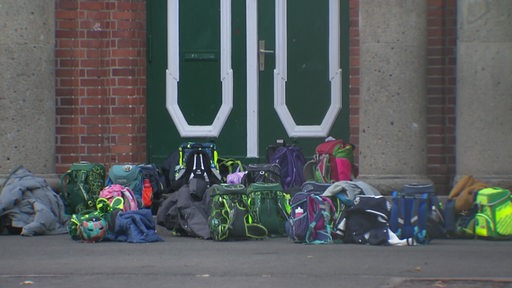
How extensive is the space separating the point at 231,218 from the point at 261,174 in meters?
1.08

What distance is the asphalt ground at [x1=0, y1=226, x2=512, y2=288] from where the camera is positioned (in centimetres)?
953

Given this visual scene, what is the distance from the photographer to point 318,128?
1427cm

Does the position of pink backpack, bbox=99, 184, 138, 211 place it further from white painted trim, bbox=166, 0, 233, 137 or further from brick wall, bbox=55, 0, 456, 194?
white painted trim, bbox=166, 0, 233, 137

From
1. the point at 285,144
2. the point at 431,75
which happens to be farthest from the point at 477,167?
the point at 285,144

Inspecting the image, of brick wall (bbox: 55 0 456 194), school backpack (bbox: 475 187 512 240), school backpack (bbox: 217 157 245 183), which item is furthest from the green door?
school backpack (bbox: 475 187 512 240)

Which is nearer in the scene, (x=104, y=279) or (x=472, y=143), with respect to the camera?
(x=104, y=279)

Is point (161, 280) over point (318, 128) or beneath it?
beneath

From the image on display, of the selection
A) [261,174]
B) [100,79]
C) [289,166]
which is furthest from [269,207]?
[100,79]

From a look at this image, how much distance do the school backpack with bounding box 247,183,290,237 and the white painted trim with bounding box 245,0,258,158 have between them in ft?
6.17

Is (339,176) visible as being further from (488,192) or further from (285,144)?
(488,192)

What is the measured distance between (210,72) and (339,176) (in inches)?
78.1

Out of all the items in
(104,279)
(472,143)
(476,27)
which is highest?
(476,27)

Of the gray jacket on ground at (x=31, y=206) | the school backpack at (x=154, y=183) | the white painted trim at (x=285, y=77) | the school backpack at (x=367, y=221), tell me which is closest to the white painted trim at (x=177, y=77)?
the white painted trim at (x=285, y=77)

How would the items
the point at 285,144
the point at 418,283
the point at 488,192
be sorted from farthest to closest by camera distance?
the point at 285,144, the point at 488,192, the point at 418,283
